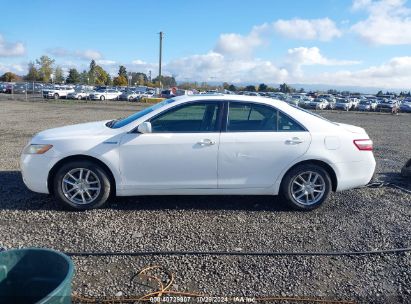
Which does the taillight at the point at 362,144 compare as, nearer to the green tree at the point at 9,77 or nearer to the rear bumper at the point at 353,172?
the rear bumper at the point at 353,172

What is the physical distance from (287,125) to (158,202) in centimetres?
211

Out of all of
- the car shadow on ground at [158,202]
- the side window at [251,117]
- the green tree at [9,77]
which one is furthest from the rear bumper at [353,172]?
the green tree at [9,77]

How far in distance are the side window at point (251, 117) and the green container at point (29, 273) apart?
3.02 meters

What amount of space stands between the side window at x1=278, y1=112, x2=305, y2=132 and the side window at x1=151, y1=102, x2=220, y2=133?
88cm

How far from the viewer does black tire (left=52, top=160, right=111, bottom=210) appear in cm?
466

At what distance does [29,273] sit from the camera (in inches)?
95.7

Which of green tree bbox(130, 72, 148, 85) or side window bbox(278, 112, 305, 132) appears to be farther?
green tree bbox(130, 72, 148, 85)

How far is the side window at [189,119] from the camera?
484 centimetres

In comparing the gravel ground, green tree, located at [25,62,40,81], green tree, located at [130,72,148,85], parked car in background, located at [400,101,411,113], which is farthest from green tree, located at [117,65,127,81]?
the gravel ground

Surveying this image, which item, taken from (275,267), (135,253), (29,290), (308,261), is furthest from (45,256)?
(308,261)

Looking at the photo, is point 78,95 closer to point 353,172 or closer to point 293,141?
point 293,141

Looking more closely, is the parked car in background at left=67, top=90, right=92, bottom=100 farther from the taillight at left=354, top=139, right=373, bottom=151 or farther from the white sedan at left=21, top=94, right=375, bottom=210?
the taillight at left=354, top=139, right=373, bottom=151

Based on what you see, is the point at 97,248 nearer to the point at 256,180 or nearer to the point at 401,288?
the point at 256,180

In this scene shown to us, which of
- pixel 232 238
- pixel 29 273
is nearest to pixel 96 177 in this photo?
pixel 232 238
